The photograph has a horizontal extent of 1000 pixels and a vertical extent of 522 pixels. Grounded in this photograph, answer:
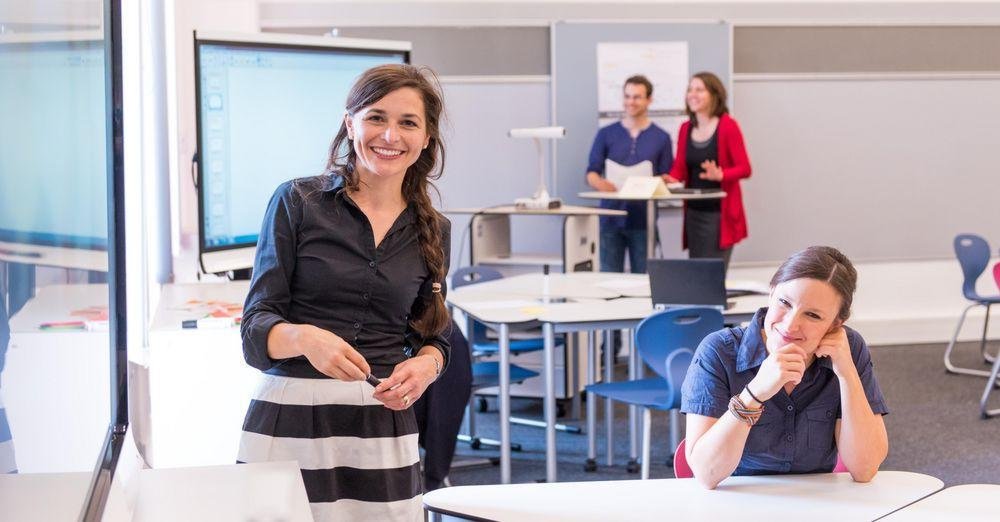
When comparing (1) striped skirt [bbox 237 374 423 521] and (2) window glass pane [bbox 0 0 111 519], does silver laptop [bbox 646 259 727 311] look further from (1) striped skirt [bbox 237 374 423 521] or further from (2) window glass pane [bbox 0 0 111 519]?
(2) window glass pane [bbox 0 0 111 519]

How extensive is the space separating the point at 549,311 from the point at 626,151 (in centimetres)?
258

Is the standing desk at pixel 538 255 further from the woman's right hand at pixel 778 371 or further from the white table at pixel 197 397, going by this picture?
the woman's right hand at pixel 778 371

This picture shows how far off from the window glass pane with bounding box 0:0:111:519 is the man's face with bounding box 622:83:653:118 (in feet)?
16.6

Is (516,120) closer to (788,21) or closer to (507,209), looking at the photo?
(507,209)

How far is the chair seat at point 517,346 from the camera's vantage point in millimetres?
4844

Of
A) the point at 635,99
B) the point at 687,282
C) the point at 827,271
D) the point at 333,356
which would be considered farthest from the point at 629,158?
the point at 333,356

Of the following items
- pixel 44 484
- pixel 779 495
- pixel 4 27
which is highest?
pixel 4 27

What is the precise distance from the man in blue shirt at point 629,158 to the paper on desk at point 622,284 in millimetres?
1586

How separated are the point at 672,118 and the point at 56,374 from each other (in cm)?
596

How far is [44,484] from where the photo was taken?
0.98m

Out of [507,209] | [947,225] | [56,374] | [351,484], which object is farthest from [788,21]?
[56,374]

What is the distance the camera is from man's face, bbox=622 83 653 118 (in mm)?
6375

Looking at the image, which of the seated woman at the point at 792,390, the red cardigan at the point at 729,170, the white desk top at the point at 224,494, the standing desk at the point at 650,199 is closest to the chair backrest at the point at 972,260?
the red cardigan at the point at 729,170

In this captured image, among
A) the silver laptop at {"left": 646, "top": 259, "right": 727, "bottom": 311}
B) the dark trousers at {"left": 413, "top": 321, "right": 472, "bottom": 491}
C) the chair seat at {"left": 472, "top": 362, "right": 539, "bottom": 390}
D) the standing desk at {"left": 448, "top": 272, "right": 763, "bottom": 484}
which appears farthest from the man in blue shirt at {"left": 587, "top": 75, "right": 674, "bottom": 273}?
the dark trousers at {"left": 413, "top": 321, "right": 472, "bottom": 491}
